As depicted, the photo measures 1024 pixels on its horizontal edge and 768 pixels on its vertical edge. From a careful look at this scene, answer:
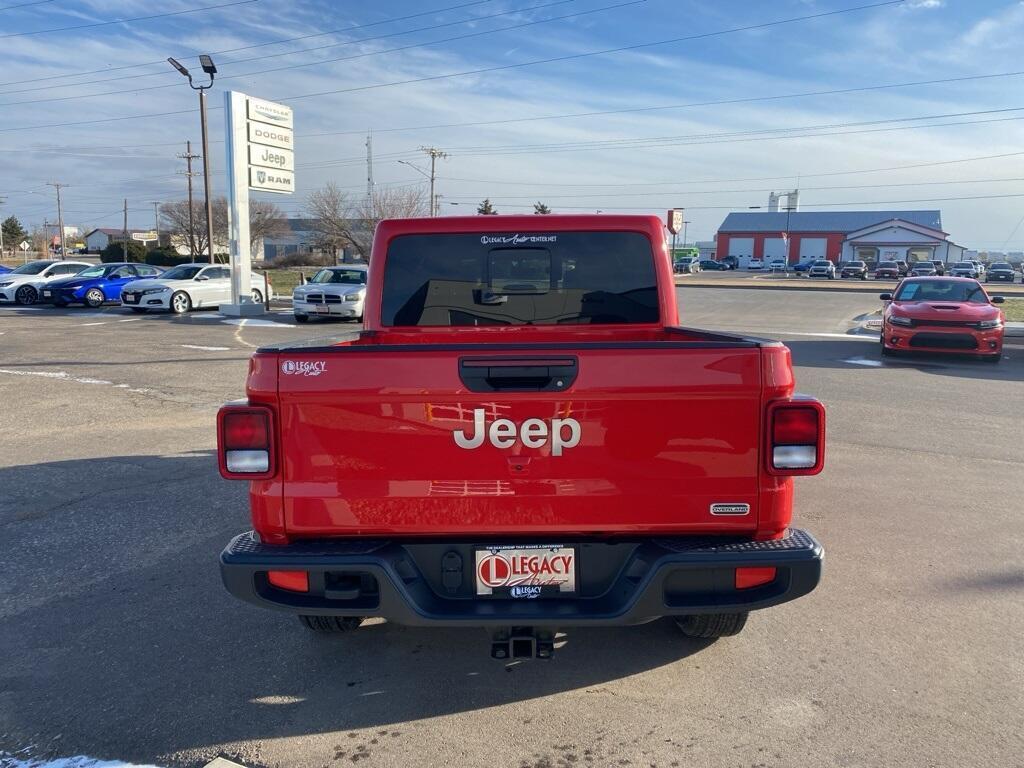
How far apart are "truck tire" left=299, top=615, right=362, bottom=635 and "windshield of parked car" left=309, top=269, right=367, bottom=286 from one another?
18.2 meters

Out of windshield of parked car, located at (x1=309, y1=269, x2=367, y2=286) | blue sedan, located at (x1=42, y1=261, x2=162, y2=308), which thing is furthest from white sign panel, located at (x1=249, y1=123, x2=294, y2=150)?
windshield of parked car, located at (x1=309, y1=269, x2=367, y2=286)

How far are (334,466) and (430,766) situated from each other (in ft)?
3.75

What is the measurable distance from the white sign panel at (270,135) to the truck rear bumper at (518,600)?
2489cm

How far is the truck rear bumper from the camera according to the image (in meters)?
2.83

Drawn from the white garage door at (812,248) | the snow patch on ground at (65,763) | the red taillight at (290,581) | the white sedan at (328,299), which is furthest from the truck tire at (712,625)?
the white garage door at (812,248)

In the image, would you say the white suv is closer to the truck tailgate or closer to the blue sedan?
the blue sedan

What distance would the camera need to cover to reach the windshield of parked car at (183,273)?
2459 centimetres

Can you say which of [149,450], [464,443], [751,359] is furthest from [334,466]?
[149,450]

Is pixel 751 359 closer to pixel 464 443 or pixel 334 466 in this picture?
pixel 464 443

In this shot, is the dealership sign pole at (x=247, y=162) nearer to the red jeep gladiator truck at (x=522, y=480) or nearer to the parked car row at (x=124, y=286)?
the parked car row at (x=124, y=286)

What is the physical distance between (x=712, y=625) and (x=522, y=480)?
1.37m

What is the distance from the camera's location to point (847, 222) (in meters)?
103

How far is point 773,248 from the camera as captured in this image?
4117 inches

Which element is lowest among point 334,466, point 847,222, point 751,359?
point 334,466
